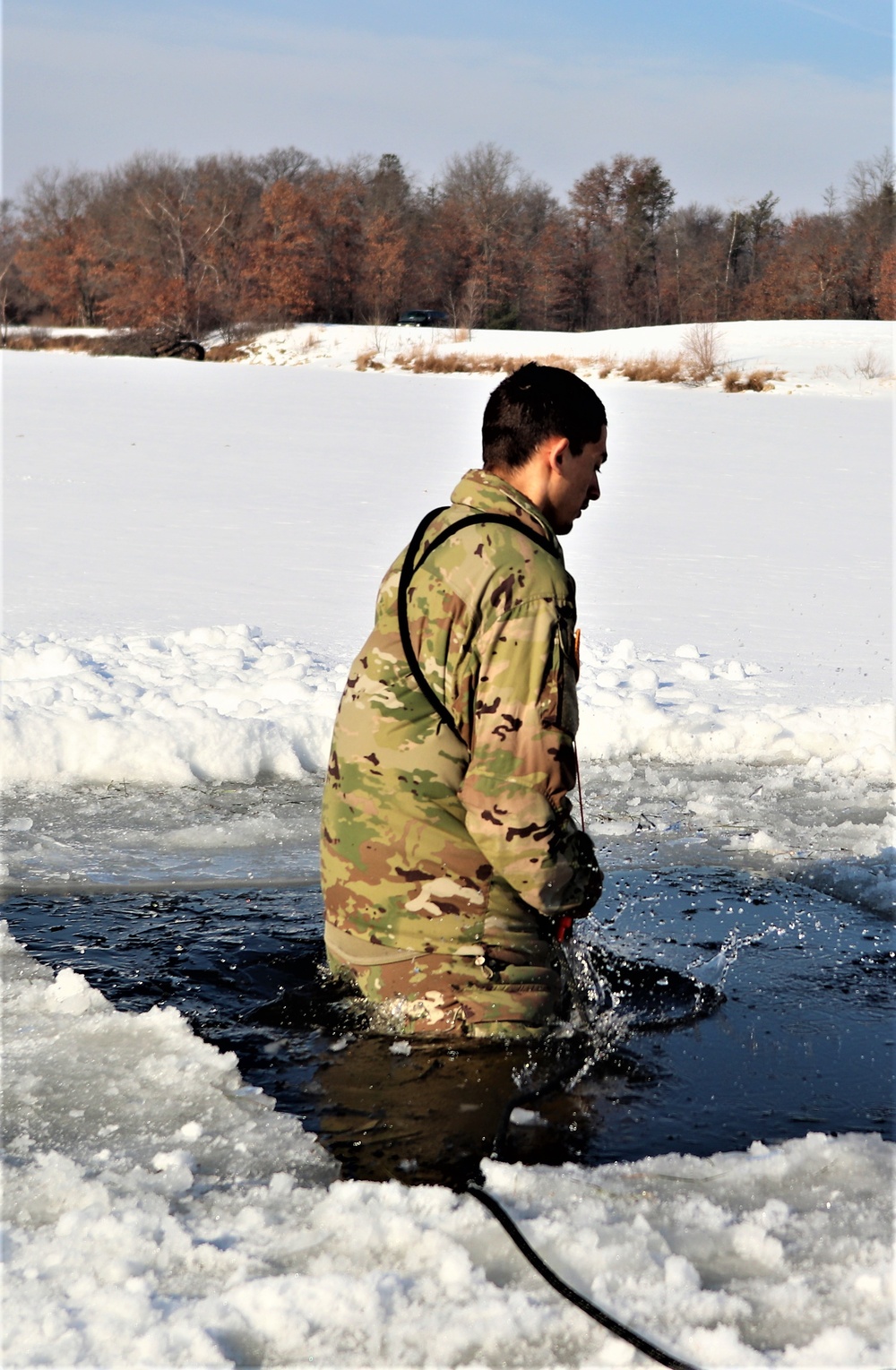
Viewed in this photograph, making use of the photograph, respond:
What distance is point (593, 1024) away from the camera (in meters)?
3.33

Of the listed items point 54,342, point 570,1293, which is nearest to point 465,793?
point 570,1293

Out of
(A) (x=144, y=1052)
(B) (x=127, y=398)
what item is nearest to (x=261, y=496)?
(B) (x=127, y=398)

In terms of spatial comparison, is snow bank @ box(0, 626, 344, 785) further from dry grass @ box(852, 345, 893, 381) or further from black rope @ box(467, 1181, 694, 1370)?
dry grass @ box(852, 345, 893, 381)

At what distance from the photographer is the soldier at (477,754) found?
2799mm

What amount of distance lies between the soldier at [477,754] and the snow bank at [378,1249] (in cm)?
50

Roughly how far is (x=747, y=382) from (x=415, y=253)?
105ft

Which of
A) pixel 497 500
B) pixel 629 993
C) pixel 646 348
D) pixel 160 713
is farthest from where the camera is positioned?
pixel 646 348

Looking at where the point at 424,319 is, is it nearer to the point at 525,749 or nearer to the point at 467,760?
the point at 467,760

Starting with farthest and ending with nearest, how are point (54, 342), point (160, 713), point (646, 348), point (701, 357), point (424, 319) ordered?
point (424, 319) → point (54, 342) → point (646, 348) → point (701, 357) → point (160, 713)

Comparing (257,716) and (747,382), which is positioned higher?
(747,382)

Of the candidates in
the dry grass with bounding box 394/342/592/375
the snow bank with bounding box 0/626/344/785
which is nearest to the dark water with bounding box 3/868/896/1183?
the snow bank with bounding box 0/626/344/785

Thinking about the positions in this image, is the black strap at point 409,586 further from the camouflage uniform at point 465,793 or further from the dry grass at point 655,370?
the dry grass at point 655,370

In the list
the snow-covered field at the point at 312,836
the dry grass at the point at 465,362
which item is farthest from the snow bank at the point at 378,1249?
the dry grass at the point at 465,362

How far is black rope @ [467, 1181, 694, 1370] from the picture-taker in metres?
2.07
